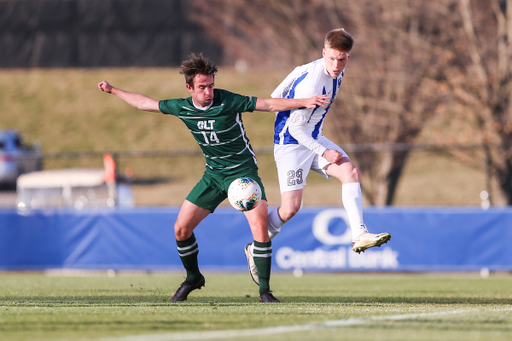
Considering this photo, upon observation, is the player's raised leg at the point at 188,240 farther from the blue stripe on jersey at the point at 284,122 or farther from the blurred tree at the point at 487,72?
the blurred tree at the point at 487,72

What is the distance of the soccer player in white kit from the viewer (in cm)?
661

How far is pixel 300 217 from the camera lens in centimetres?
1330

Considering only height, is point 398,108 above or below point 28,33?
below

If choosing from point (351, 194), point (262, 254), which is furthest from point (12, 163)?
point (351, 194)

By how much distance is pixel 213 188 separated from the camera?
6.86 m

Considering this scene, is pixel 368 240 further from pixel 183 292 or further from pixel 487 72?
pixel 487 72

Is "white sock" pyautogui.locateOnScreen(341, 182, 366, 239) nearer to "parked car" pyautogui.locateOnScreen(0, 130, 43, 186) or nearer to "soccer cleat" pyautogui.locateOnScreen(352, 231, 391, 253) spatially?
"soccer cleat" pyautogui.locateOnScreen(352, 231, 391, 253)

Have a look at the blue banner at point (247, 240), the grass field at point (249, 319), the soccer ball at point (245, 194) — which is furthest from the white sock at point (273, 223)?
the blue banner at point (247, 240)

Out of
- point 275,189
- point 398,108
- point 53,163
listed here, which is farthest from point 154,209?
point 53,163

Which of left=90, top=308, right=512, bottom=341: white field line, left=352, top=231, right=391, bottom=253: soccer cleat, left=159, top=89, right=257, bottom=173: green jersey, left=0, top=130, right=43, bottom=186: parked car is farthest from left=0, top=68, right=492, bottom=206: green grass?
left=90, top=308, right=512, bottom=341: white field line

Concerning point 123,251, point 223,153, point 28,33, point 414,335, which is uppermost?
point 28,33

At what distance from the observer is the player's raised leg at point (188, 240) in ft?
22.4

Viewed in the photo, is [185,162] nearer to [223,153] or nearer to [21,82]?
[21,82]

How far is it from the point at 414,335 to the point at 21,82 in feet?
123
